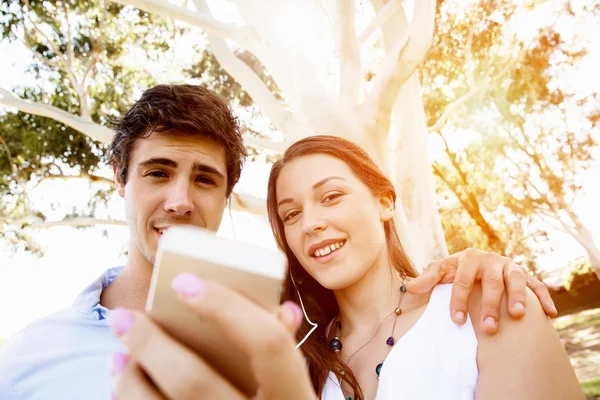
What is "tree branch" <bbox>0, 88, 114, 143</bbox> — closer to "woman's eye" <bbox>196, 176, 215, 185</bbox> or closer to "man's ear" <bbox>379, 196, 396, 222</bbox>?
"woman's eye" <bbox>196, 176, 215, 185</bbox>

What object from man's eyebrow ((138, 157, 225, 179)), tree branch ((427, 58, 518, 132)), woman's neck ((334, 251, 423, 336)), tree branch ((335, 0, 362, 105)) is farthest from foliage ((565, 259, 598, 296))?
man's eyebrow ((138, 157, 225, 179))

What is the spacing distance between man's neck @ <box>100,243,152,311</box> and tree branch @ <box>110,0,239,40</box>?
109 inches

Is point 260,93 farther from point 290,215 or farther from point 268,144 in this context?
point 290,215

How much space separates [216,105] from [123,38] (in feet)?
21.0

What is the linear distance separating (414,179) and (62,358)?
167 inches

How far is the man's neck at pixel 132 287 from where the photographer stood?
1.74 meters

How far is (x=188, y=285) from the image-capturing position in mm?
561

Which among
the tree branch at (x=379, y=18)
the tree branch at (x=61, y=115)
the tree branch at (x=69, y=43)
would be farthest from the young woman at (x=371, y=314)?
the tree branch at (x=69, y=43)

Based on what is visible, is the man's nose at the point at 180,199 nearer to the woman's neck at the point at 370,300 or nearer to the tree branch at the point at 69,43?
the woman's neck at the point at 370,300

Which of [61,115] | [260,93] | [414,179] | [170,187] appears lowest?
[170,187]

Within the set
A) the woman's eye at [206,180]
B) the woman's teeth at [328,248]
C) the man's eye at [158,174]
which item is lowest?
the woman's teeth at [328,248]

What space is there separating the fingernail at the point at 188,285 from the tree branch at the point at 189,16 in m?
3.83

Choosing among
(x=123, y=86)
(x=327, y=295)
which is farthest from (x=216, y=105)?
(x=123, y=86)

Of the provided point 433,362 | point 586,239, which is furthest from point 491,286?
point 586,239
